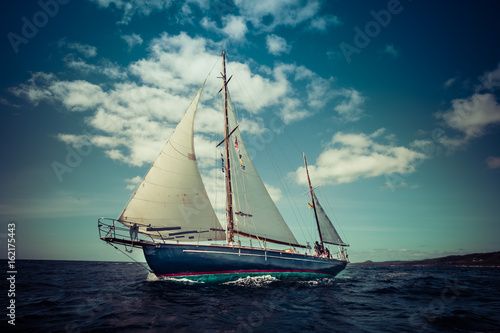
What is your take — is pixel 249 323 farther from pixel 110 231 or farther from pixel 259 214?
pixel 259 214

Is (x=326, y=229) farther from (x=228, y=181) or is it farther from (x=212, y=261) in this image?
(x=212, y=261)

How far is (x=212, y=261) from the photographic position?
47.0ft

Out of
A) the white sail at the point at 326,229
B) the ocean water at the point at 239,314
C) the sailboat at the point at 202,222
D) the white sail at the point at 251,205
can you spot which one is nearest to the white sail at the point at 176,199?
the sailboat at the point at 202,222

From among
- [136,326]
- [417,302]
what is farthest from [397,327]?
[136,326]

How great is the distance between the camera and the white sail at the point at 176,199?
1381cm

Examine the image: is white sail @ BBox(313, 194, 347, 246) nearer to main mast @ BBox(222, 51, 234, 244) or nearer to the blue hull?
the blue hull

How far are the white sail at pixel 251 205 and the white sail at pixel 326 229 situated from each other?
7.97 meters

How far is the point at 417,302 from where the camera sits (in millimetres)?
11367

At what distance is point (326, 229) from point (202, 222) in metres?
17.9

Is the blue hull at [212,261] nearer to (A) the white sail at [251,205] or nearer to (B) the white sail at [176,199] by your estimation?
(B) the white sail at [176,199]

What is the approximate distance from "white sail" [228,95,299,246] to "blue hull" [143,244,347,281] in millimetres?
2618

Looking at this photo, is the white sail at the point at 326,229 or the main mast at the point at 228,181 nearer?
the main mast at the point at 228,181

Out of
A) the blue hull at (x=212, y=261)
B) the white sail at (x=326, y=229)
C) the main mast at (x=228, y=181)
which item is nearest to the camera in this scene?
the blue hull at (x=212, y=261)

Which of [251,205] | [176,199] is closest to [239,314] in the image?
[176,199]
